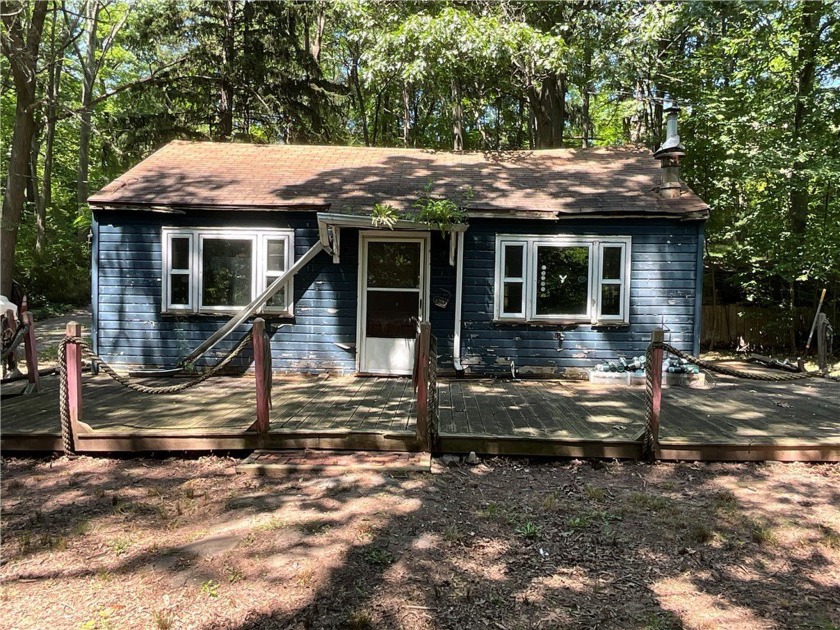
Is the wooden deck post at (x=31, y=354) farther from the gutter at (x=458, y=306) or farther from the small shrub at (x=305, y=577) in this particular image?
the gutter at (x=458, y=306)

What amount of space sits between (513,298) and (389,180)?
3.03 meters

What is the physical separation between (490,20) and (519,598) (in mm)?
12927

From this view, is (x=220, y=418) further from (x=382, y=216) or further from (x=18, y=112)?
(x=18, y=112)

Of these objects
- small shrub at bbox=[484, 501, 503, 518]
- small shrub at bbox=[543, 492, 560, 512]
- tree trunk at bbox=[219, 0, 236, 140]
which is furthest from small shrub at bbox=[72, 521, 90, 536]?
tree trunk at bbox=[219, 0, 236, 140]

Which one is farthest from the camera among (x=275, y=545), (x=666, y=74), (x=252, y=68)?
(x=252, y=68)

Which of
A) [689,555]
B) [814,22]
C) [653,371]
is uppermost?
[814,22]

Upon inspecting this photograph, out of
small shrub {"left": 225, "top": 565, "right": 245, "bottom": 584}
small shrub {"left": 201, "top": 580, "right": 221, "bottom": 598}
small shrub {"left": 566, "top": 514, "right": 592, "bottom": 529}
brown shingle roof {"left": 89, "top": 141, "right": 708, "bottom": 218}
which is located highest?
brown shingle roof {"left": 89, "top": 141, "right": 708, "bottom": 218}

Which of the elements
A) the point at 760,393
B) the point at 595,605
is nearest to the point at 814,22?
the point at 760,393

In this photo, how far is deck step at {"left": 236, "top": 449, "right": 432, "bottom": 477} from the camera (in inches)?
175

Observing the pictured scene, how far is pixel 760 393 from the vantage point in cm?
753

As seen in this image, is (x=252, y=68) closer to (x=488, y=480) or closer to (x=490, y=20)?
(x=490, y=20)

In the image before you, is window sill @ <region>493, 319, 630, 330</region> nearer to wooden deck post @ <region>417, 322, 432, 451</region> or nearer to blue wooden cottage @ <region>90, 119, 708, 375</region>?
blue wooden cottage @ <region>90, 119, 708, 375</region>

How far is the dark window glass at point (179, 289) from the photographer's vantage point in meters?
8.34

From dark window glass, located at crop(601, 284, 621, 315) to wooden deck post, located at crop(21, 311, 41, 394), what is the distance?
7789mm
